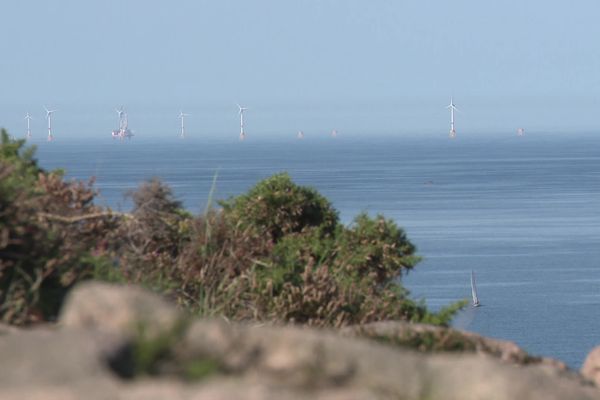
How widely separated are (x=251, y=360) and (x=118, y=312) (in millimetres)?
568

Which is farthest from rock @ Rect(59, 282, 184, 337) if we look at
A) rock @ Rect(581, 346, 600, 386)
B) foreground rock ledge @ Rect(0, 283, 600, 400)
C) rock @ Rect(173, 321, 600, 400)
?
rock @ Rect(581, 346, 600, 386)

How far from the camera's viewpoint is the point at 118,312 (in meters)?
5.29

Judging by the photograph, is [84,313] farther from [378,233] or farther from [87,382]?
[378,233]

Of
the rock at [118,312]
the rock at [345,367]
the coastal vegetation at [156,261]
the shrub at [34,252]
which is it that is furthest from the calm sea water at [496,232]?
the rock at [118,312]

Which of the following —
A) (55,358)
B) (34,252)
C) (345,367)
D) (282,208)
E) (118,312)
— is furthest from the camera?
(282,208)

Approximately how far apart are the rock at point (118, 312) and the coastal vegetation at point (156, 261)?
309cm

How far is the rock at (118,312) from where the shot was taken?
5.20 m

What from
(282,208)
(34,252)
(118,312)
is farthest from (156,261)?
(282,208)

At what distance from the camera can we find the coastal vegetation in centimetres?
934

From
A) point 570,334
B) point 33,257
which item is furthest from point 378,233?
point 570,334

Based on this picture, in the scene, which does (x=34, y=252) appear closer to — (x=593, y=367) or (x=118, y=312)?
(x=593, y=367)

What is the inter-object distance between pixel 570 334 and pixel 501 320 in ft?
19.3

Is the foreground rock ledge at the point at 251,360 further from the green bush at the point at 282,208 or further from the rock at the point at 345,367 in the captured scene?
the green bush at the point at 282,208

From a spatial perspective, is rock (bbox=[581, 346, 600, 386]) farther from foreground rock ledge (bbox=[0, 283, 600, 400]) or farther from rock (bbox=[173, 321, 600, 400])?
rock (bbox=[173, 321, 600, 400])
